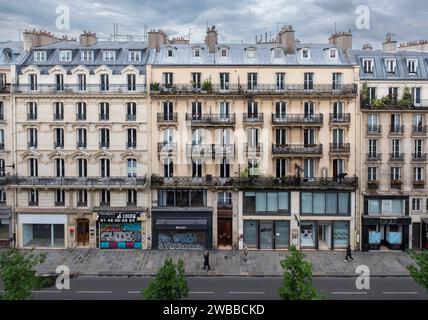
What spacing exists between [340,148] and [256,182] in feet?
30.6

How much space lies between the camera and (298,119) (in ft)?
159

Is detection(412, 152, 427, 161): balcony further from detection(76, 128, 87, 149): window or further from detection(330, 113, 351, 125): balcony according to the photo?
detection(76, 128, 87, 149): window

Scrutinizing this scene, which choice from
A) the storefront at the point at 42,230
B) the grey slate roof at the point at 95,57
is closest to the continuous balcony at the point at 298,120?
the grey slate roof at the point at 95,57

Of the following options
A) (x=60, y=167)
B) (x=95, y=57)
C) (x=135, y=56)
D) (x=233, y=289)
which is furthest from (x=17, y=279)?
(x=95, y=57)

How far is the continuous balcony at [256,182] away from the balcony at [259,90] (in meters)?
8.64

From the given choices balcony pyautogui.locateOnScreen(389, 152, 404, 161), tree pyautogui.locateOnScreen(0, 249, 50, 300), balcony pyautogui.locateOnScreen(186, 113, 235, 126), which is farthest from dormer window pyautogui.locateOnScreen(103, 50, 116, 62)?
balcony pyautogui.locateOnScreen(389, 152, 404, 161)

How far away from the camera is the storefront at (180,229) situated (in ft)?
159

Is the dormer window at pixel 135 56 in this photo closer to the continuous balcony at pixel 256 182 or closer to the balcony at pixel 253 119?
the continuous balcony at pixel 256 182

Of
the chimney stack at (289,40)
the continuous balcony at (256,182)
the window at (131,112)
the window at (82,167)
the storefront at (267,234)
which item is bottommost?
the storefront at (267,234)

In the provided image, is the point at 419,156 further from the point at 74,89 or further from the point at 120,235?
the point at 74,89

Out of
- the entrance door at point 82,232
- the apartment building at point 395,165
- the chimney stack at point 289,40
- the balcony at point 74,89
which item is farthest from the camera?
the chimney stack at point 289,40

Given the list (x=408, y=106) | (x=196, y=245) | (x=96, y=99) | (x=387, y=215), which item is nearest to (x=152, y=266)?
(x=196, y=245)

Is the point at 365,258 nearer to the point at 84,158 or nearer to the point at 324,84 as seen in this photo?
the point at 324,84

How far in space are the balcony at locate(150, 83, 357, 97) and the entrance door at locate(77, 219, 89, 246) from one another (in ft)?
50.8
